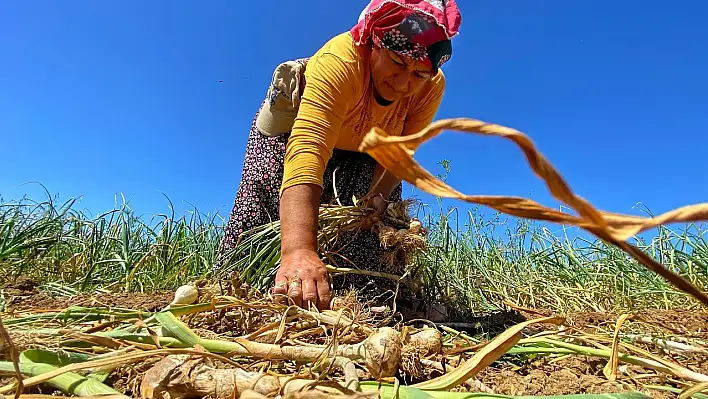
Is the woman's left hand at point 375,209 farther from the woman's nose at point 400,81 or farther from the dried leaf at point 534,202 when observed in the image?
the dried leaf at point 534,202

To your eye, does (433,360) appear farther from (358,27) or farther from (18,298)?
(18,298)

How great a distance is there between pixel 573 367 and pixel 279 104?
1253 mm

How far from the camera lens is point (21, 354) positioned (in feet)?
2.32

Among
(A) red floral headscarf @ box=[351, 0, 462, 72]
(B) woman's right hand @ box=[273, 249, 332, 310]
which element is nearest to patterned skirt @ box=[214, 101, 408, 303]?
(A) red floral headscarf @ box=[351, 0, 462, 72]

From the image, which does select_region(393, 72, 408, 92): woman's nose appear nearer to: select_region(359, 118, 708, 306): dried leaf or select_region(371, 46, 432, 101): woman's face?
select_region(371, 46, 432, 101): woman's face

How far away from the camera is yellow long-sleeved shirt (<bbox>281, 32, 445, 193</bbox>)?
150 cm

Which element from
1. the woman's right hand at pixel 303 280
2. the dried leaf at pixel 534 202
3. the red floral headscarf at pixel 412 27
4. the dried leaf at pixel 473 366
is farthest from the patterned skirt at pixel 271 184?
the dried leaf at pixel 534 202

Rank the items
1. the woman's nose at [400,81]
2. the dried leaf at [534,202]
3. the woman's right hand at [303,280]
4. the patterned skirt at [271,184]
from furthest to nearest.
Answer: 1. the patterned skirt at [271,184]
2. the woman's nose at [400,81]
3. the woman's right hand at [303,280]
4. the dried leaf at [534,202]

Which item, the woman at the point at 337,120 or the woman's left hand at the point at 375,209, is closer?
the woman at the point at 337,120

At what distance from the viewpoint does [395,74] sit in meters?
1.72

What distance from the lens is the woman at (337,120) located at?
4.60ft

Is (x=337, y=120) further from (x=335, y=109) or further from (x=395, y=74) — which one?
(x=395, y=74)

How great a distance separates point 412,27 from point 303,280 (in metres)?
0.86

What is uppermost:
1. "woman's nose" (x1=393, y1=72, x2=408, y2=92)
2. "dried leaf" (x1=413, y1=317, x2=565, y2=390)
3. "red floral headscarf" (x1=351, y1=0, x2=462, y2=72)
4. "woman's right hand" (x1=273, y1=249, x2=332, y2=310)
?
"red floral headscarf" (x1=351, y1=0, x2=462, y2=72)
